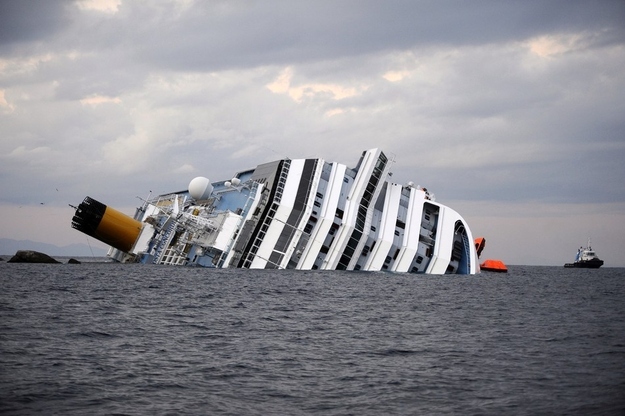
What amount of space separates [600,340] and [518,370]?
679cm

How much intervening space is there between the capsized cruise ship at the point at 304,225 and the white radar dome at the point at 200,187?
0.30 ft

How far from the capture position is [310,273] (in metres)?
54.6

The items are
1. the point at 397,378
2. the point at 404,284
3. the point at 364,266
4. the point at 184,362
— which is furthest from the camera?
the point at 364,266

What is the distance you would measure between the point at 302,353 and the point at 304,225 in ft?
101

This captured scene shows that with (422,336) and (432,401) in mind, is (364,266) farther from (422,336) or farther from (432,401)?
(432,401)

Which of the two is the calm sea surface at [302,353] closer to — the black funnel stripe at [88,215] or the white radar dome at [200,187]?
the black funnel stripe at [88,215]

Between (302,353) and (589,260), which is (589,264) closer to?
(589,260)

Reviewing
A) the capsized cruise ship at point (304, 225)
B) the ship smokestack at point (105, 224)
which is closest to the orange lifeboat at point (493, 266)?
the capsized cruise ship at point (304, 225)

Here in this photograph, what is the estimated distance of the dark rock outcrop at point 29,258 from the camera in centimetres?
7469

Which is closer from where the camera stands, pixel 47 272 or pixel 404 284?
pixel 404 284

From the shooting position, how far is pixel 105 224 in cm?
5925

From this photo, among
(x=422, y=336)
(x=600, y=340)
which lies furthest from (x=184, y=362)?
(x=600, y=340)

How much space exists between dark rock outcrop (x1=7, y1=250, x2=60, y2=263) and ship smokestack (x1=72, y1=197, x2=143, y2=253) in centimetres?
1692

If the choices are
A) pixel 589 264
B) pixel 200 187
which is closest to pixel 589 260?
pixel 589 264
